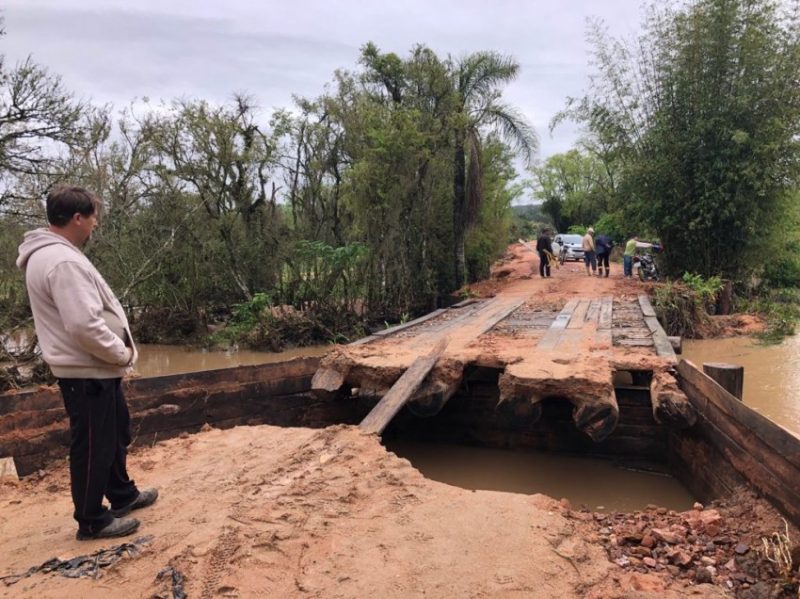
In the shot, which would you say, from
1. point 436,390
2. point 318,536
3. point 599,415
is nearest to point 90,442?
point 318,536

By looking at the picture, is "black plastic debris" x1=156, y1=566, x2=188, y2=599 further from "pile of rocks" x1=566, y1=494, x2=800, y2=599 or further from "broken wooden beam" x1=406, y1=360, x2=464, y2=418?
"broken wooden beam" x1=406, y1=360, x2=464, y2=418

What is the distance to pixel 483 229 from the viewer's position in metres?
19.8

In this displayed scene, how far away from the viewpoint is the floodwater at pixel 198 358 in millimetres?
12898

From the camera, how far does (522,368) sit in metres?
5.85

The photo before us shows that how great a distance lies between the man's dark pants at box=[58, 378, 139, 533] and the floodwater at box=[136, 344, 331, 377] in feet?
31.2

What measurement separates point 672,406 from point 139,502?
4263 millimetres

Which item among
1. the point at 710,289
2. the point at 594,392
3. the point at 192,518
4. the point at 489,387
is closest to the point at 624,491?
the point at 594,392

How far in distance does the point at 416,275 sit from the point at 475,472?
1006 cm

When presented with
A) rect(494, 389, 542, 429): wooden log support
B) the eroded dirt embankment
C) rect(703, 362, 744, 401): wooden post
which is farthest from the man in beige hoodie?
rect(703, 362, 744, 401): wooden post

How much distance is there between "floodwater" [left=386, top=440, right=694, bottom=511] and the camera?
552 centimetres

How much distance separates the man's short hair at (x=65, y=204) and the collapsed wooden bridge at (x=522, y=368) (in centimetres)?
277

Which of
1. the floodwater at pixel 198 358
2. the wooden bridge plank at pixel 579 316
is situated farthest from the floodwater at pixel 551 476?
the floodwater at pixel 198 358

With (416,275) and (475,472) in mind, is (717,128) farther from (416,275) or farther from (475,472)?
(475,472)

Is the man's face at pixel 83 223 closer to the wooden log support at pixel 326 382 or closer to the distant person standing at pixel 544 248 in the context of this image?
the wooden log support at pixel 326 382
